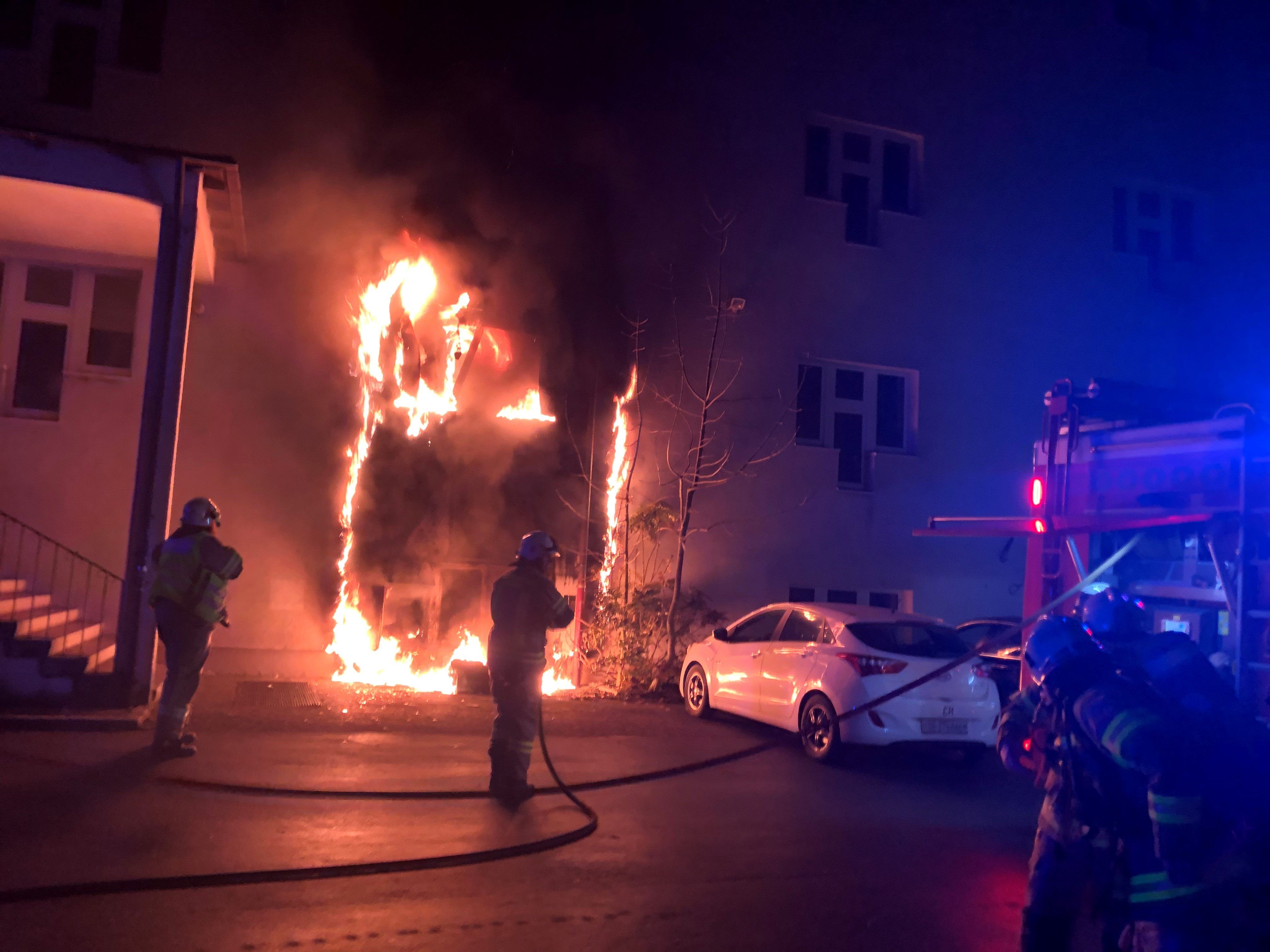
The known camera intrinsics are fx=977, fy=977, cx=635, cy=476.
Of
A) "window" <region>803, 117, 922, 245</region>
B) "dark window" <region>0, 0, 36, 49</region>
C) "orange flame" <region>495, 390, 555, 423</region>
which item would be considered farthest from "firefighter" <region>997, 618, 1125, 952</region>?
"dark window" <region>0, 0, 36, 49</region>

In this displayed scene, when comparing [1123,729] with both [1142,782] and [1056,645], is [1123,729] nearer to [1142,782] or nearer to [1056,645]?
[1142,782]

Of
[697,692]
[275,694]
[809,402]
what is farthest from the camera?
[809,402]

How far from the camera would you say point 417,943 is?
14.1ft

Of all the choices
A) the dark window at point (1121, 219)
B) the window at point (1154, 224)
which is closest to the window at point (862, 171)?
the window at point (1154, 224)

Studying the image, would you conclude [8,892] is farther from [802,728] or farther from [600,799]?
[802,728]

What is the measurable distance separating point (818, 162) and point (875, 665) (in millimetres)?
8948

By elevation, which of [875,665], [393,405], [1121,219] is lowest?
[875,665]

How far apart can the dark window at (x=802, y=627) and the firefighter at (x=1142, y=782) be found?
5.86m

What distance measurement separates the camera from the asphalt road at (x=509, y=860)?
445cm

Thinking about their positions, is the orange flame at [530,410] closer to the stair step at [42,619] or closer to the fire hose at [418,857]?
the stair step at [42,619]

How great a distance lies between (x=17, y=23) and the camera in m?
12.1

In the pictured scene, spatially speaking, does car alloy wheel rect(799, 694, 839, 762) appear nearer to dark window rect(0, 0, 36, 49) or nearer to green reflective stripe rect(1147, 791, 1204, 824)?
green reflective stripe rect(1147, 791, 1204, 824)

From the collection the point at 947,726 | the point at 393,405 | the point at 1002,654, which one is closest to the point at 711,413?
the point at 393,405

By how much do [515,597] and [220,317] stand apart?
7.31 m
